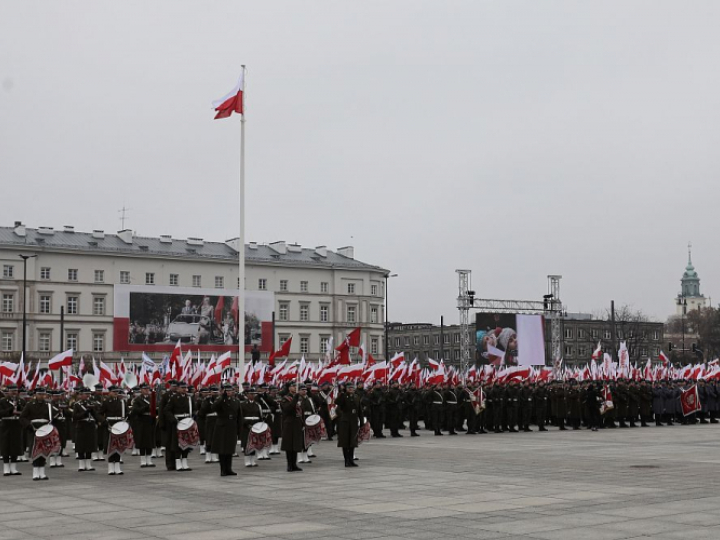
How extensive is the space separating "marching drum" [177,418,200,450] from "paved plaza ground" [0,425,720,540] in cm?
59

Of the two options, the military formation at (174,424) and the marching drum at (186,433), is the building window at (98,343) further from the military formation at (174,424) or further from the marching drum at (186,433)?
the marching drum at (186,433)

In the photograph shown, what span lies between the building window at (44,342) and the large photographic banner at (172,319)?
21.0 feet

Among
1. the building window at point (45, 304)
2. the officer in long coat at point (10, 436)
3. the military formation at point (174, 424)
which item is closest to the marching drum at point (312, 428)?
the military formation at point (174, 424)

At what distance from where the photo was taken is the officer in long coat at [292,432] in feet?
61.0

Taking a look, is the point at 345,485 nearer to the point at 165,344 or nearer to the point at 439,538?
the point at 439,538

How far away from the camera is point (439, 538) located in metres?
10.4

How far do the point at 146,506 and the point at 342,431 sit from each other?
612 centimetres

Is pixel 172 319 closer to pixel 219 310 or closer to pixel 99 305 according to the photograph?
pixel 219 310

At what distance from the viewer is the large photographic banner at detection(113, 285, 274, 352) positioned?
86188 millimetres

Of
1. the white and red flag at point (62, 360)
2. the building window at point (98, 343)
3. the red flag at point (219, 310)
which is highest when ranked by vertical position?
the red flag at point (219, 310)

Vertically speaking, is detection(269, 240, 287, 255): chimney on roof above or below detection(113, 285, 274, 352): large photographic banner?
above

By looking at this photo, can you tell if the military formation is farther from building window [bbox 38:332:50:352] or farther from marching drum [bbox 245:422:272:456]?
building window [bbox 38:332:50:352]

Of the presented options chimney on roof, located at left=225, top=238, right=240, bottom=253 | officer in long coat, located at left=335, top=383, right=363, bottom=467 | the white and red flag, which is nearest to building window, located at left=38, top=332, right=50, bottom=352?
chimney on roof, located at left=225, top=238, right=240, bottom=253

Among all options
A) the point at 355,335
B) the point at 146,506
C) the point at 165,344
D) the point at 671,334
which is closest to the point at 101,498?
the point at 146,506
